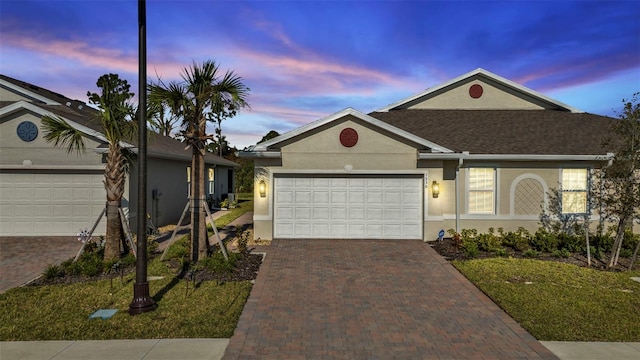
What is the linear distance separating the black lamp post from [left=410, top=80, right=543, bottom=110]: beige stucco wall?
48.7ft

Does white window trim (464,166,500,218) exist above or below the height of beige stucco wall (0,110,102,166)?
below

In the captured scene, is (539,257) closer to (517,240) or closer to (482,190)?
(517,240)

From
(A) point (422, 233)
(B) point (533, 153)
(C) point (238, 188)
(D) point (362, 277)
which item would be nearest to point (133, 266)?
(D) point (362, 277)

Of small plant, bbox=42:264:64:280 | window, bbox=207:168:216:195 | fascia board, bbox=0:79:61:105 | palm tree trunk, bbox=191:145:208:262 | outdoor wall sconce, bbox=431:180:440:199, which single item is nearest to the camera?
small plant, bbox=42:264:64:280

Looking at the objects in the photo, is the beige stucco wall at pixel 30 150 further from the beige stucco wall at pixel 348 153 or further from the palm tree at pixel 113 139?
the beige stucco wall at pixel 348 153

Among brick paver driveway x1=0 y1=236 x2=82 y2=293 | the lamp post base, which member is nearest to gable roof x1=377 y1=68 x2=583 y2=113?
the lamp post base

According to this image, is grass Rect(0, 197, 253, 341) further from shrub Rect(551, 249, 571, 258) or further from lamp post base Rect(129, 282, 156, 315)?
shrub Rect(551, 249, 571, 258)

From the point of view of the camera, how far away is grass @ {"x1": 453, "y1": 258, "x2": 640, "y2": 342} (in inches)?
248

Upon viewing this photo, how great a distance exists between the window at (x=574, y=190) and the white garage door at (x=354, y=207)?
5.53 meters

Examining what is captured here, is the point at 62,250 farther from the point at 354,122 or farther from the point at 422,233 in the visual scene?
the point at 422,233

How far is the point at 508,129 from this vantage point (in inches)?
623

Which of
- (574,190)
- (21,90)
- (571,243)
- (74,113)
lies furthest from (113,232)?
(574,190)

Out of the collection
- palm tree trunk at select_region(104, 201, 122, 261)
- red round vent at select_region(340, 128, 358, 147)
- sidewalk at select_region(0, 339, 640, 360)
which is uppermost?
red round vent at select_region(340, 128, 358, 147)

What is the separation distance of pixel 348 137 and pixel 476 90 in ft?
28.0
